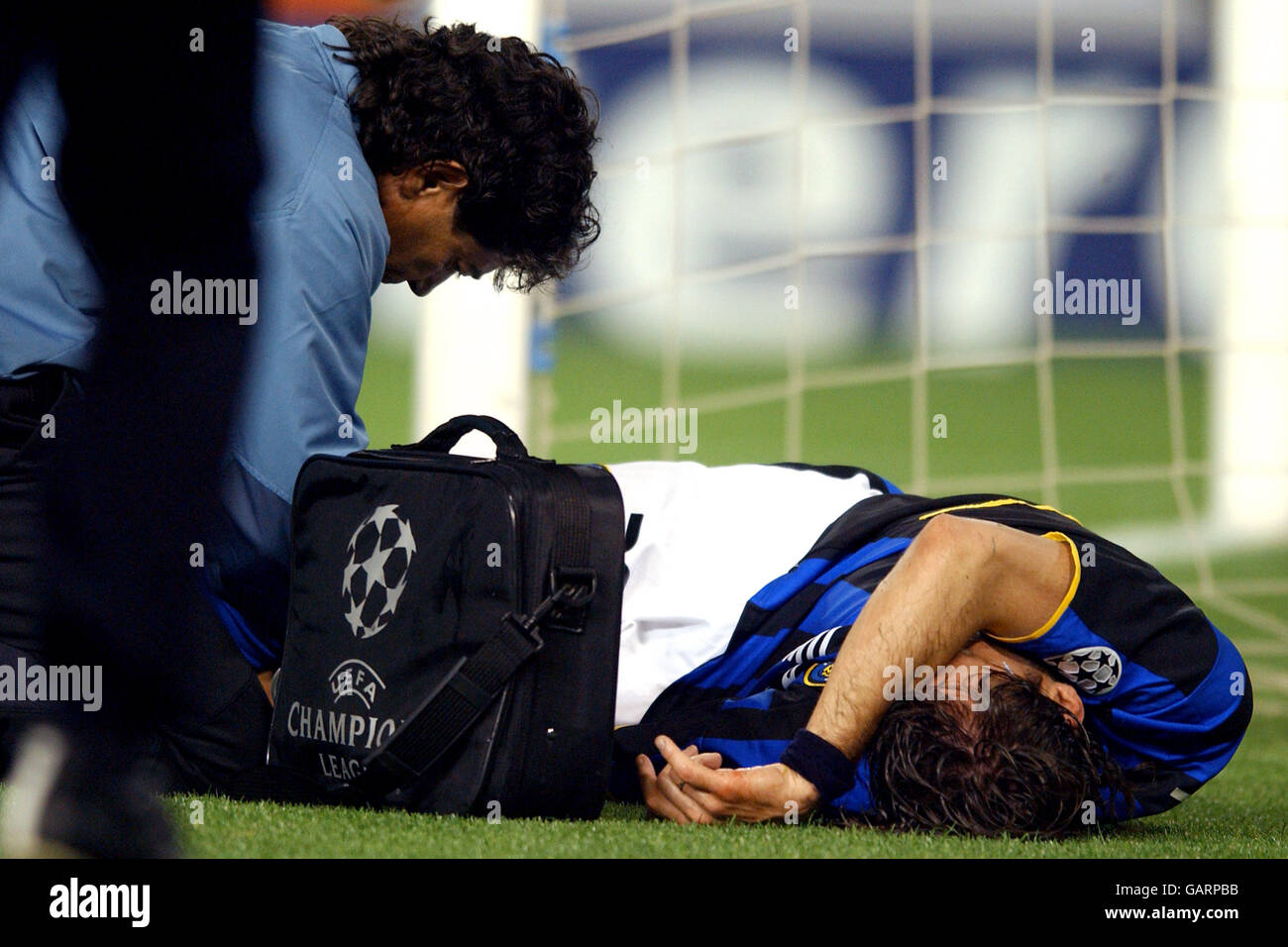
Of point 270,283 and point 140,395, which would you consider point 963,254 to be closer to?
point 270,283

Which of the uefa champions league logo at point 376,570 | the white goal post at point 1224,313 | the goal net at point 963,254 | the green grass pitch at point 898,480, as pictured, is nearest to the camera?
the green grass pitch at point 898,480

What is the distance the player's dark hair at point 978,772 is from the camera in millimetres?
1691

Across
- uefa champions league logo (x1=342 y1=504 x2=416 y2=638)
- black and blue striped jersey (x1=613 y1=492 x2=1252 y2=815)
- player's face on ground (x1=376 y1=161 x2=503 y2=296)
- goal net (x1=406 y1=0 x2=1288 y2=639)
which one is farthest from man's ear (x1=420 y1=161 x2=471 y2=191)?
goal net (x1=406 y1=0 x2=1288 y2=639)

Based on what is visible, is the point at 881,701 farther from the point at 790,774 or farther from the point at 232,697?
the point at 232,697

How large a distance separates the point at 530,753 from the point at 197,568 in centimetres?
54

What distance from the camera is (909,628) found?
1.69 metres

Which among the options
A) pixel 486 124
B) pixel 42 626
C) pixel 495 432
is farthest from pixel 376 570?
pixel 486 124

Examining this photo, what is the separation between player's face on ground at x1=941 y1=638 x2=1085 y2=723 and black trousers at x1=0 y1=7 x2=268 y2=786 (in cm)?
94

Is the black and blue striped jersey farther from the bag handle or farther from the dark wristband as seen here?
the bag handle

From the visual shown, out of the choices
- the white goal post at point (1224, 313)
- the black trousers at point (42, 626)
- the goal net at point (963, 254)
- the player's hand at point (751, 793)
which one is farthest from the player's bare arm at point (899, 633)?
the goal net at point (963, 254)

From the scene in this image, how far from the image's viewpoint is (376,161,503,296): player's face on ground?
1960 mm

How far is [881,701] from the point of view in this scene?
171cm

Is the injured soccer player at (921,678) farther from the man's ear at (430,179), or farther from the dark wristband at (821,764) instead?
the man's ear at (430,179)

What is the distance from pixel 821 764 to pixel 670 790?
202 mm
